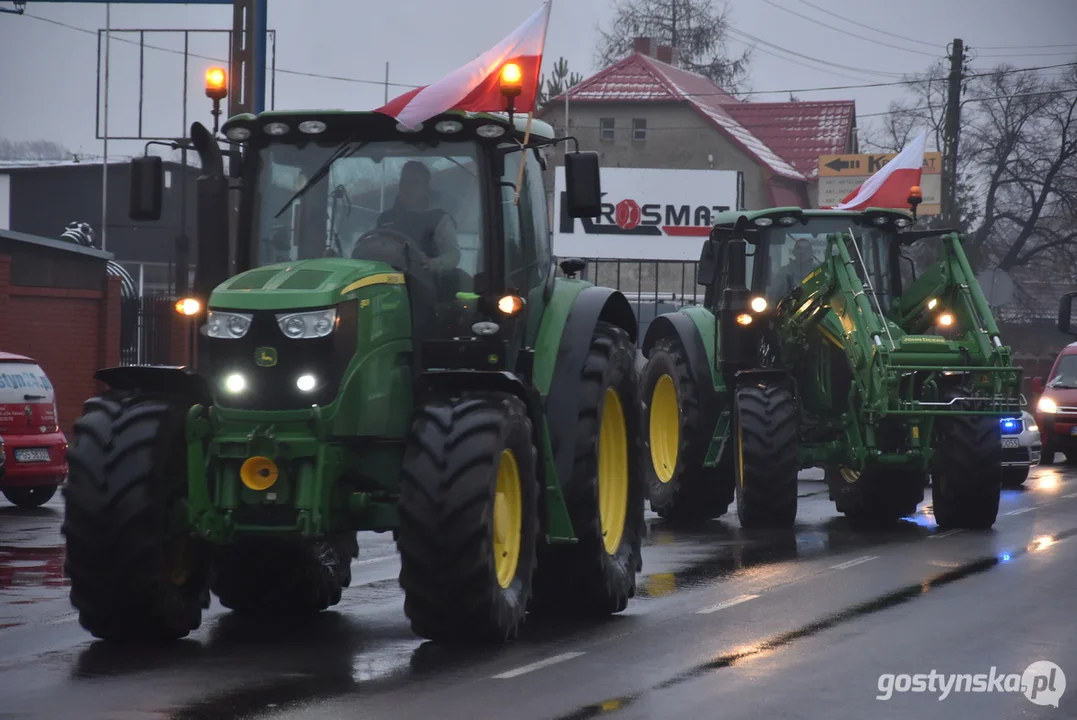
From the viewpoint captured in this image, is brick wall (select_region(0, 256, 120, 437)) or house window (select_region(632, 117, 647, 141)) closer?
brick wall (select_region(0, 256, 120, 437))

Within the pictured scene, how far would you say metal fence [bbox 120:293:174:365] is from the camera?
102ft

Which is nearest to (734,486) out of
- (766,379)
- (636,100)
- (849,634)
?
(766,379)

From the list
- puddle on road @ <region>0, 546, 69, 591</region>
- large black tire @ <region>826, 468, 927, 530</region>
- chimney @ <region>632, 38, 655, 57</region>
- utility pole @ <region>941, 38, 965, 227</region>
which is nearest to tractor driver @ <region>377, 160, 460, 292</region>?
puddle on road @ <region>0, 546, 69, 591</region>

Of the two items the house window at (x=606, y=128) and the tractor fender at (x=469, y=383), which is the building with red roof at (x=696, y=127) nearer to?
the house window at (x=606, y=128)

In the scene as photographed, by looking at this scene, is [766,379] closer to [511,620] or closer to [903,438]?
[903,438]

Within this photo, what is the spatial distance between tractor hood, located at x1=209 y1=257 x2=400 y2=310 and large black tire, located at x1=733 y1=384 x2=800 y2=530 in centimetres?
655

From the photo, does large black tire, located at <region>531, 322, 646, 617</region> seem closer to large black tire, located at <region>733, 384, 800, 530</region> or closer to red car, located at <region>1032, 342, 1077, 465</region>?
large black tire, located at <region>733, 384, 800, 530</region>

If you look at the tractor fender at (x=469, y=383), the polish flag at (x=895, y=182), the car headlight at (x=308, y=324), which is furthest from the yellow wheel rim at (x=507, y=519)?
the polish flag at (x=895, y=182)

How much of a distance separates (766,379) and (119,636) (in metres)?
7.95

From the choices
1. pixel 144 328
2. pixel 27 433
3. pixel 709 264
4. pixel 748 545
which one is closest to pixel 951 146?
pixel 144 328

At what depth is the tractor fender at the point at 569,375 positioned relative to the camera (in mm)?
10109

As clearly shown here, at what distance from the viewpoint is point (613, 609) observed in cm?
1051

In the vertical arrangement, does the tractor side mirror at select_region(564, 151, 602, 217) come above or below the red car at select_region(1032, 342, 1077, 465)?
above

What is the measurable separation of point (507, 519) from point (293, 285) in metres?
1.61
